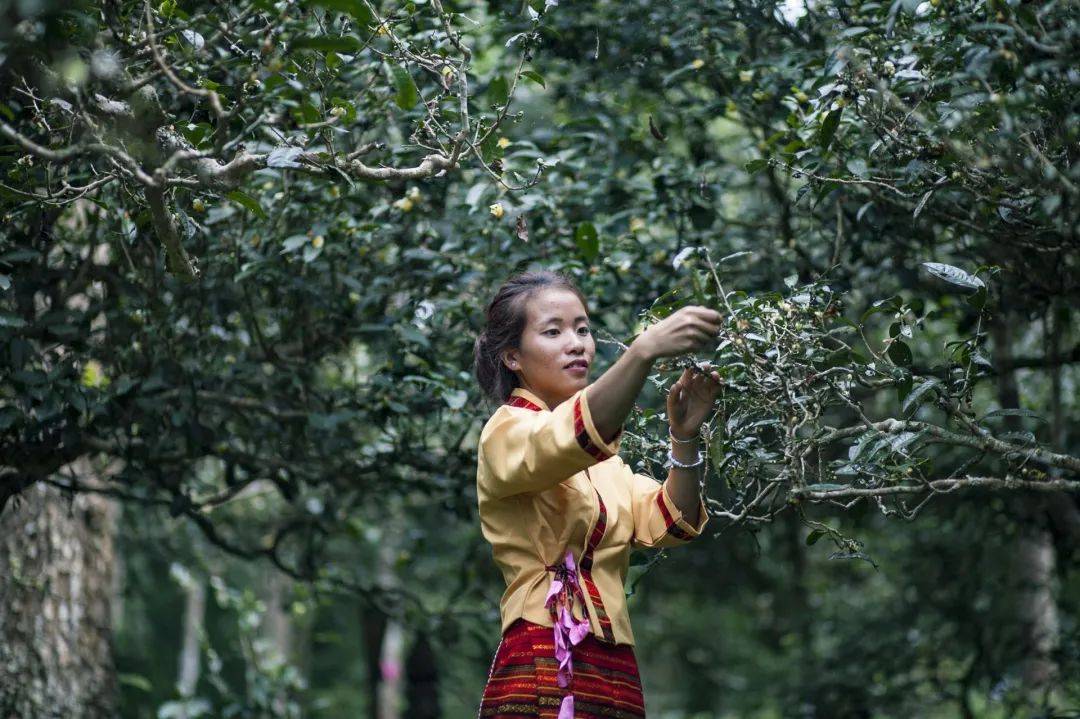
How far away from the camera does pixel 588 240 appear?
3.67m

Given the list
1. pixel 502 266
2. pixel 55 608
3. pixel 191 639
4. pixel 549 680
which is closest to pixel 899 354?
pixel 549 680

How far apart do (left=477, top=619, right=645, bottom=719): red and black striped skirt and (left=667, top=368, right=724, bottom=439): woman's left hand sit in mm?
496

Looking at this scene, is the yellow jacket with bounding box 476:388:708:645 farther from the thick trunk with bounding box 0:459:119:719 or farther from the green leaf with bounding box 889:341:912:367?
the thick trunk with bounding box 0:459:119:719

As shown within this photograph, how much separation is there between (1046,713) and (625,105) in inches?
122

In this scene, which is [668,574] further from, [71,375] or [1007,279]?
[71,375]

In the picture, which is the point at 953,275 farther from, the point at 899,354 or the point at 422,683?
the point at 422,683

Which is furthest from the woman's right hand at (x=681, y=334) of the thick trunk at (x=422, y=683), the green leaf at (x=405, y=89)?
the thick trunk at (x=422, y=683)

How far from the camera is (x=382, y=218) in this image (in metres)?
4.20

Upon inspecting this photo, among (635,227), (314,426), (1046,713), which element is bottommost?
(1046,713)

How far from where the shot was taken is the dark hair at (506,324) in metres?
2.70

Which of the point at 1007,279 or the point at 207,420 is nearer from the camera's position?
the point at 1007,279

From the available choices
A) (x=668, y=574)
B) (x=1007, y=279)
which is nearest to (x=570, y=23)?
(x=1007, y=279)

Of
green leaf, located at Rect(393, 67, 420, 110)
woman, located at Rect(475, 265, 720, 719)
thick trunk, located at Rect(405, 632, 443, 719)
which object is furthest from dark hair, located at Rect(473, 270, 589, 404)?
thick trunk, located at Rect(405, 632, 443, 719)

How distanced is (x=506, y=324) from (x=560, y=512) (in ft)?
1.55
